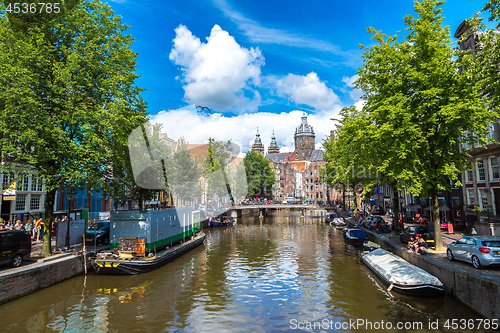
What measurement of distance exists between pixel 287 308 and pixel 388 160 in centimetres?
1179

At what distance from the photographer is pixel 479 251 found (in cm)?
1553

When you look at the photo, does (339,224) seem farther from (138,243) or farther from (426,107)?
(138,243)

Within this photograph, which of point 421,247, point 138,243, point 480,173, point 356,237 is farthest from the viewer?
point 356,237

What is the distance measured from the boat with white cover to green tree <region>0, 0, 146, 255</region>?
60.2 feet

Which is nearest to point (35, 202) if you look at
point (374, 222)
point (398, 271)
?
point (398, 271)

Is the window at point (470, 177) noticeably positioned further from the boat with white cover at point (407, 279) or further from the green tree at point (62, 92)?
the green tree at point (62, 92)

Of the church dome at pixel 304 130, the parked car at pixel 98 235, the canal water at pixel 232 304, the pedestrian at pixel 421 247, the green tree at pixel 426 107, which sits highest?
the church dome at pixel 304 130

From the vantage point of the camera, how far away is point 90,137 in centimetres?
1886

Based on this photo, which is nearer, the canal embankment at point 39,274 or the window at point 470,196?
the canal embankment at point 39,274

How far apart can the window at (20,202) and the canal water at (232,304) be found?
17.3 metres

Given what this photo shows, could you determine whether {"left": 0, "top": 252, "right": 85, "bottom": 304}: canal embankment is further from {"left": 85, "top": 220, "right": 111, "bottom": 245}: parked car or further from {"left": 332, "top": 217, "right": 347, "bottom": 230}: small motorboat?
{"left": 332, "top": 217, "right": 347, "bottom": 230}: small motorboat

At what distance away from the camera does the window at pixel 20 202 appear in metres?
31.7

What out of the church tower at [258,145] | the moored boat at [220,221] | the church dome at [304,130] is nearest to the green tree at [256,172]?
the moored boat at [220,221]

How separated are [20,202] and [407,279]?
35.7 m
